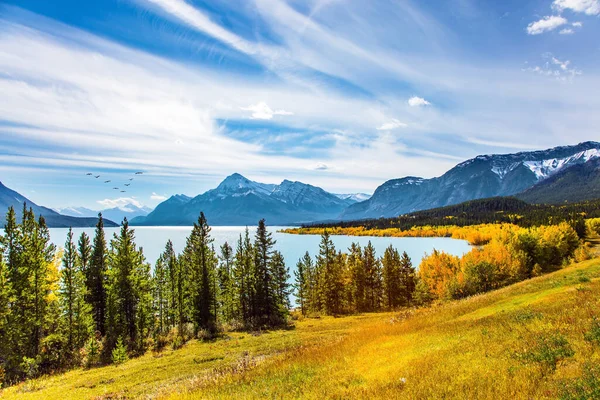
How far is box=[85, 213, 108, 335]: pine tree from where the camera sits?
5603 cm

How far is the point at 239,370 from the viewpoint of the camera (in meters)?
16.8

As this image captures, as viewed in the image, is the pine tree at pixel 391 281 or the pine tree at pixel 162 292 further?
the pine tree at pixel 391 281

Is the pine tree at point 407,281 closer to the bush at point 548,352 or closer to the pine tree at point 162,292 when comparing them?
the pine tree at point 162,292

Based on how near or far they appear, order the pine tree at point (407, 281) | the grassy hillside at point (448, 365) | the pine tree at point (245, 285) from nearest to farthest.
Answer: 1. the grassy hillside at point (448, 365)
2. the pine tree at point (245, 285)
3. the pine tree at point (407, 281)

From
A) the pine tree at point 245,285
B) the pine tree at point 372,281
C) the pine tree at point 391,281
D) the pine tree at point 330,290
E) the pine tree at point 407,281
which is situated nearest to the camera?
the pine tree at point 245,285

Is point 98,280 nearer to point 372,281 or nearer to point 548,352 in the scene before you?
point 372,281

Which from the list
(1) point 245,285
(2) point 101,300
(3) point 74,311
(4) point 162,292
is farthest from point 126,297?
(4) point 162,292

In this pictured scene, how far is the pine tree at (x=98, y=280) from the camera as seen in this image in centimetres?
5603

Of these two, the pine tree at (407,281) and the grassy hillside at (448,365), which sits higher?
the grassy hillside at (448,365)

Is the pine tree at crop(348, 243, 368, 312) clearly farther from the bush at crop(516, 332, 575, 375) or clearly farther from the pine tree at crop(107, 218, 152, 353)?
the bush at crop(516, 332, 575, 375)

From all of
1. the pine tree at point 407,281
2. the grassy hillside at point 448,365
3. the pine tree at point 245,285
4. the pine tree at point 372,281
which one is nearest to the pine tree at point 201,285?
the pine tree at point 245,285

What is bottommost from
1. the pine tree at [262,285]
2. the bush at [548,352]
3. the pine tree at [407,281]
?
the pine tree at [407,281]

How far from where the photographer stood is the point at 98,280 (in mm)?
57656

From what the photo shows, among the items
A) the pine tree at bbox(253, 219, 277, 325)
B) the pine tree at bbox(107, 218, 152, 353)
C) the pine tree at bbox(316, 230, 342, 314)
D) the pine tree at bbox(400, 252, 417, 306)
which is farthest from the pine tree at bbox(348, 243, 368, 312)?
the pine tree at bbox(107, 218, 152, 353)
